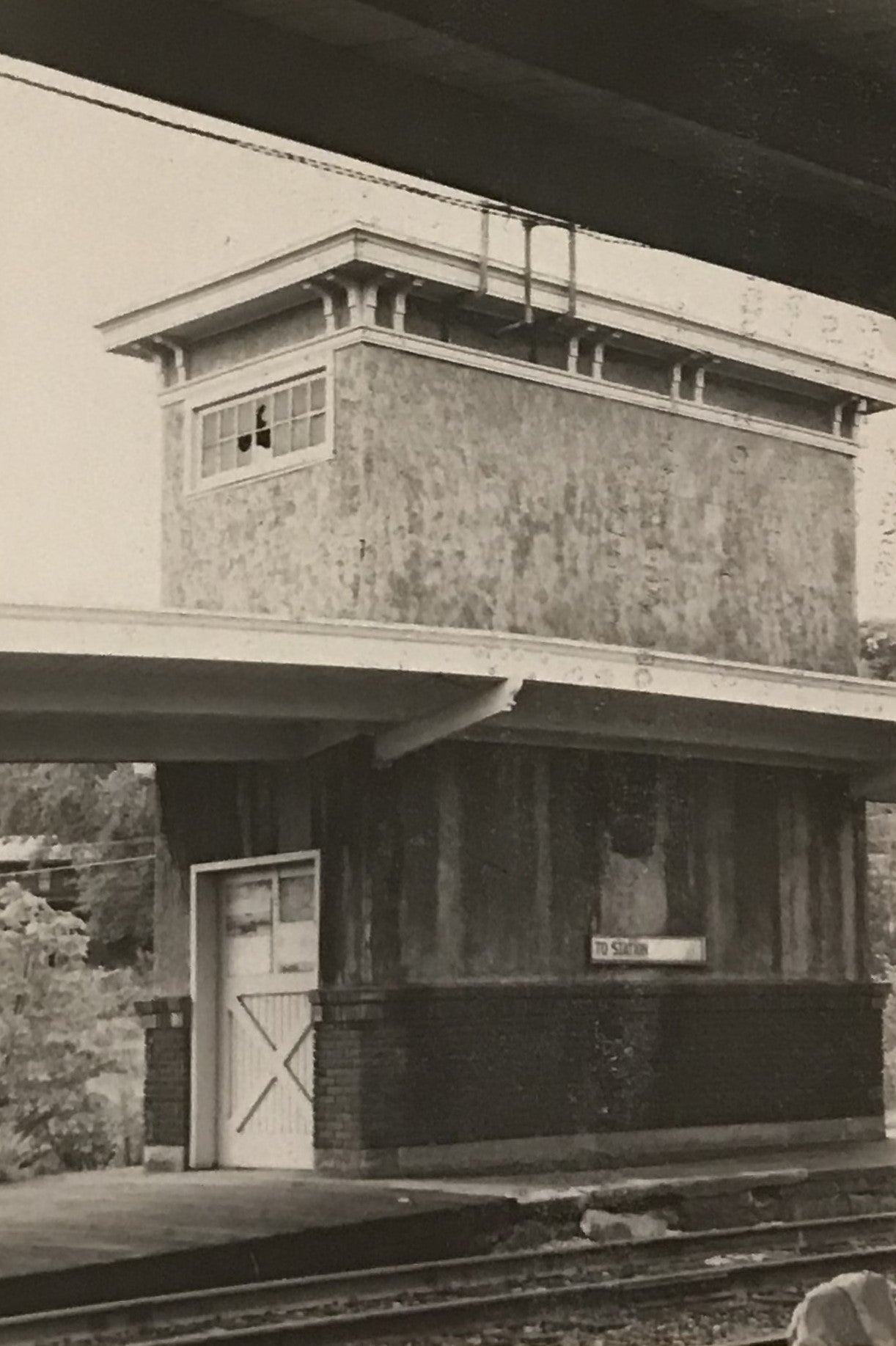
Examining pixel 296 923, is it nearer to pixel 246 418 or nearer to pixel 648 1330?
pixel 246 418

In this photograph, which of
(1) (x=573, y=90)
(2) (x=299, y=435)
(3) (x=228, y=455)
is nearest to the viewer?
(1) (x=573, y=90)

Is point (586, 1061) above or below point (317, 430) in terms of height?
below

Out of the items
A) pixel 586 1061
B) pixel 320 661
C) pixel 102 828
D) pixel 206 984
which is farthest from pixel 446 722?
pixel 102 828

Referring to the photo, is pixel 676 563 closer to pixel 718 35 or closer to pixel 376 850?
pixel 376 850

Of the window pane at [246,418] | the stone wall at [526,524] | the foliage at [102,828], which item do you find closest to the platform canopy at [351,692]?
the stone wall at [526,524]

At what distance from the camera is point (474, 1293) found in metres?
9.82

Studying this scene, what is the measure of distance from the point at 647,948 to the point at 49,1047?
496 centimetres

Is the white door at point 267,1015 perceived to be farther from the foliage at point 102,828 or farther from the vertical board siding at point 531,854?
the foliage at point 102,828

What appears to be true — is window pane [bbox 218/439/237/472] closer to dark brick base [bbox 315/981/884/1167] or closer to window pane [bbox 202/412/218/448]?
window pane [bbox 202/412/218/448]

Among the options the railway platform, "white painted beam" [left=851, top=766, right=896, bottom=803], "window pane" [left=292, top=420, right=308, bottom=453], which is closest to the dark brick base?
the railway platform

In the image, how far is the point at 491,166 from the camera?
566 cm

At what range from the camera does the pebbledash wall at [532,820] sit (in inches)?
523

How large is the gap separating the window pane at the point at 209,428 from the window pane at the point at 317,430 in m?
1.24

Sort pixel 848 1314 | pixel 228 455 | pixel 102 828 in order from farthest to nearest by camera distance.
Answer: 1. pixel 102 828
2. pixel 228 455
3. pixel 848 1314
